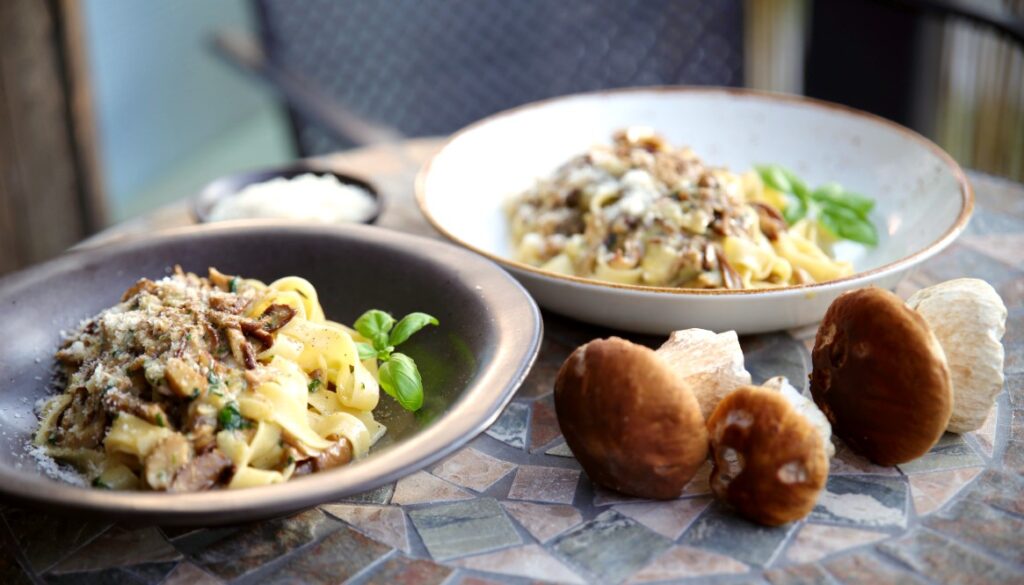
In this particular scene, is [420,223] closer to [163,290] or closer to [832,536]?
[163,290]

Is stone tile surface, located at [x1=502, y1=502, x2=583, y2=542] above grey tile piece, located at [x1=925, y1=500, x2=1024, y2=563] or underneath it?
above

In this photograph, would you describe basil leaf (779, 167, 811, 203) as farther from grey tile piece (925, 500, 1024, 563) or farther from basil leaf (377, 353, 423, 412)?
basil leaf (377, 353, 423, 412)

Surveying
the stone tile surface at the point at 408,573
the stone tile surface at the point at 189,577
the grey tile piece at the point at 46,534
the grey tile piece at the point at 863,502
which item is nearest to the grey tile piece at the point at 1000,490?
the grey tile piece at the point at 863,502

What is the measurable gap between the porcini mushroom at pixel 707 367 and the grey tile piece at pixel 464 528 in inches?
14.6

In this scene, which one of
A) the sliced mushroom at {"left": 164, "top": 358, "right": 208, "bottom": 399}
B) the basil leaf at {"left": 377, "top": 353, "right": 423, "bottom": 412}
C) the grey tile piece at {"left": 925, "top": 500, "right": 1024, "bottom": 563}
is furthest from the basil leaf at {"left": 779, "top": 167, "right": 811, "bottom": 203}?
the sliced mushroom at {"left": 164, "top": 358, "right": 208, "bottom": 399}

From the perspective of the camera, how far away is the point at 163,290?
178 cm

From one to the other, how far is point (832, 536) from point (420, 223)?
163 cm

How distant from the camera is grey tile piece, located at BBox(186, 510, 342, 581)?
4.73 ft

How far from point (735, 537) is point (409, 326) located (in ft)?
2.28

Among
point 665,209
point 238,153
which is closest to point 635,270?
point 665,209

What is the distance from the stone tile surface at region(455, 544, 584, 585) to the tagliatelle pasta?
0.29 metres

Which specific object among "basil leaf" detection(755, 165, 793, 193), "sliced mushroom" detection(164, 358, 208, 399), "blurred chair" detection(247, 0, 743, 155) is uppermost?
"sliced mushroom" detection(164, 358, 208, 399)

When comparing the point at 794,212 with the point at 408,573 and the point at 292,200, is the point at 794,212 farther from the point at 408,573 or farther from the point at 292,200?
the point at 408,573

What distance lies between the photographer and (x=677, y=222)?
215 centimetres
